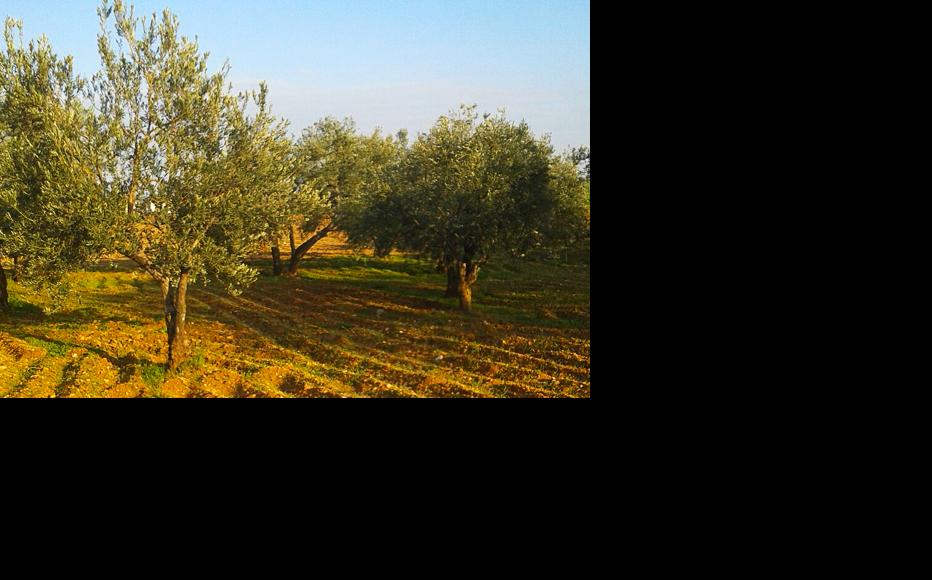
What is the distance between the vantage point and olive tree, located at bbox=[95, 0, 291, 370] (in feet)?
34.1

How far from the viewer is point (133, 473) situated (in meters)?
4.96

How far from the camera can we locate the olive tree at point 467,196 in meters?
16.9

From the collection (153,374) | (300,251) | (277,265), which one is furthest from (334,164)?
(153,374)

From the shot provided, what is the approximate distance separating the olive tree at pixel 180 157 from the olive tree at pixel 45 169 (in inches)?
14.2

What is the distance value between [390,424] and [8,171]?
8.09 metres

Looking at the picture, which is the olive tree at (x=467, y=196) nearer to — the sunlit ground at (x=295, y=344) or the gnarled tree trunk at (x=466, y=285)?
the gnarled tree trunk at (x=466, y=285)

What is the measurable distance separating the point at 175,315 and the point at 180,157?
2.95 m

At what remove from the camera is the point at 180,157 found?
10734 millimetres

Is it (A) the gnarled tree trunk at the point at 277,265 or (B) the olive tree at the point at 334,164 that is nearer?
(B) the olive tree at the point at 334,164

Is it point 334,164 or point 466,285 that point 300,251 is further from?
point 466,285

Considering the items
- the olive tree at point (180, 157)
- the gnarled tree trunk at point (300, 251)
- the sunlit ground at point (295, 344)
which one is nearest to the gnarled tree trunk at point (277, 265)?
the gnarled tree trunk at point (300, 251)

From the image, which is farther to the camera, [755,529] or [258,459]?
[258,459]

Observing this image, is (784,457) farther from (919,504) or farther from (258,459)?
(258,459)

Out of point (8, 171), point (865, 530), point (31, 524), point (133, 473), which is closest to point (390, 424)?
point (133, 473)
